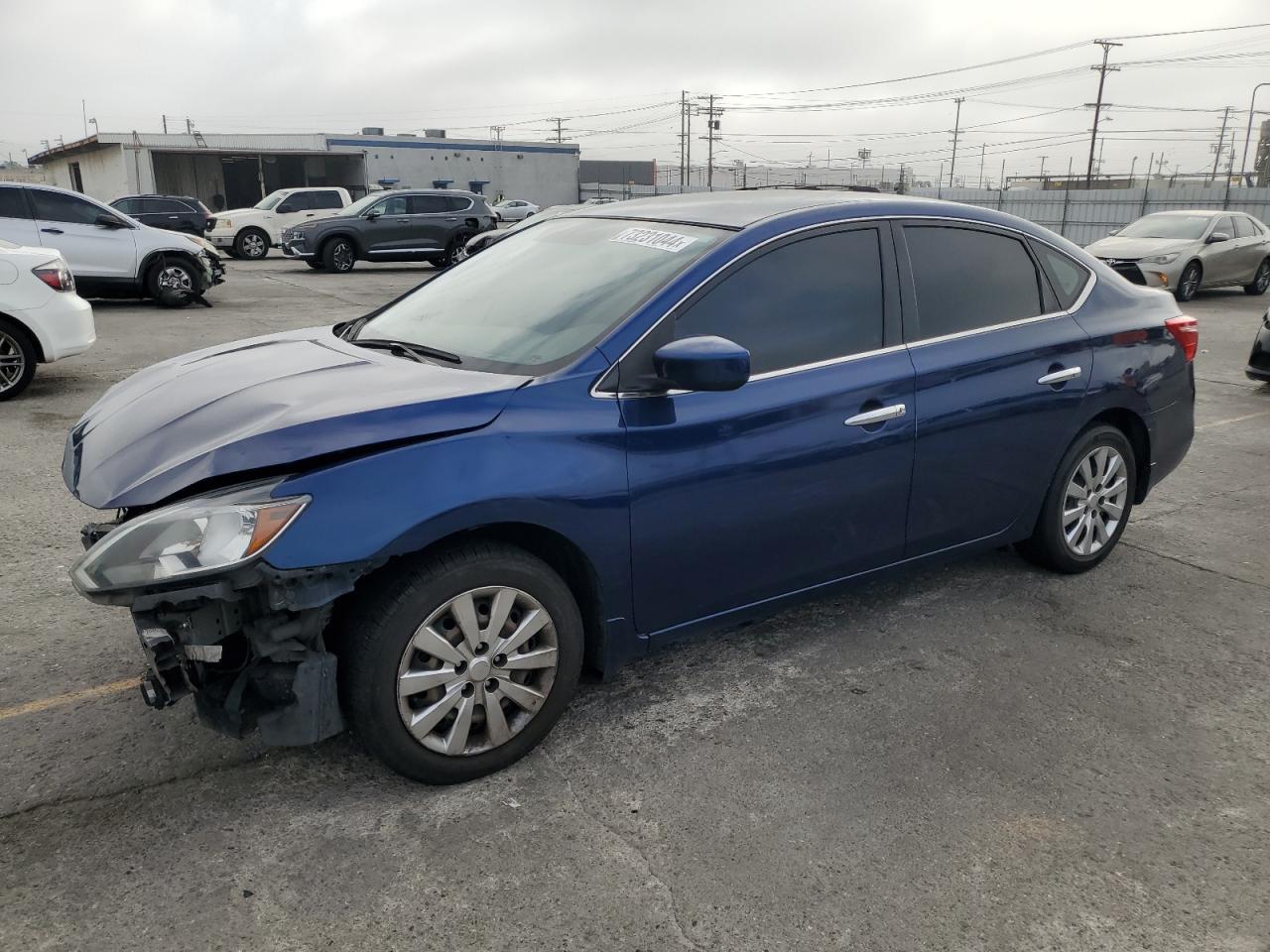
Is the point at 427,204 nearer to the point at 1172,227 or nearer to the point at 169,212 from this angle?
the point at 169,212

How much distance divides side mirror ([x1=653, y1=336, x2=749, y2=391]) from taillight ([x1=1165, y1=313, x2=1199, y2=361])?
2797 mm

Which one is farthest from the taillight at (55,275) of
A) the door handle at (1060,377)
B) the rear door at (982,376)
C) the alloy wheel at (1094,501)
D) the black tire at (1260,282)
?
the black tire at (1260,282)

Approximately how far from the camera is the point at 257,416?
280 cm

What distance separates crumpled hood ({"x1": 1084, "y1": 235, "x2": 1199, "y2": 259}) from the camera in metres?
15.9

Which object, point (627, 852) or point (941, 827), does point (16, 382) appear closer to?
point (627, 852)

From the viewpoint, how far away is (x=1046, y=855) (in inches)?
105

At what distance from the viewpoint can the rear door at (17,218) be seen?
1226 cm

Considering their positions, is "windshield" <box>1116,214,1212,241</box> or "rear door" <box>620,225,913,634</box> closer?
"rear door" <box>620,225,913,634</box>

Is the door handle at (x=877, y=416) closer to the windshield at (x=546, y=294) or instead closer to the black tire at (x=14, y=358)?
the windshield at (x=546, y=294)

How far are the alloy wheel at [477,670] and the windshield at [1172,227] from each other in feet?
55.6

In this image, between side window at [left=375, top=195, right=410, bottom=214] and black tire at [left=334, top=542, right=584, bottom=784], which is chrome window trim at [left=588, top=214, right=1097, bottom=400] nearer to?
black tire at [left=334, top=542, right=584, bottom=784]

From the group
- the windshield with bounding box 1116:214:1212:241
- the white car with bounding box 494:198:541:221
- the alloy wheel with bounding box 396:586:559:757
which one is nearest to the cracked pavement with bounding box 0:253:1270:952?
the alloy wheel with bounding box 396:586:559:757

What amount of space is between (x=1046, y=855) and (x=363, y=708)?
6.18ft

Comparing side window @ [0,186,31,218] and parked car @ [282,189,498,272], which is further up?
side window @ [0,186,31,218]
